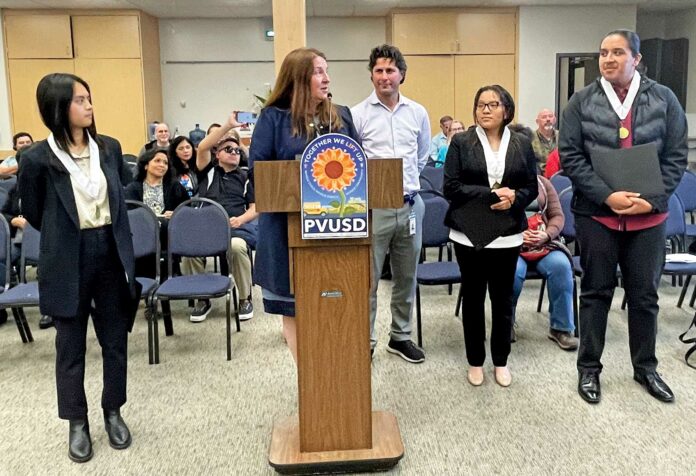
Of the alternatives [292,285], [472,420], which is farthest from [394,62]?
[472,420]

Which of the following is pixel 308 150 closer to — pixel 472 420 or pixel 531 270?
pixel 472 420

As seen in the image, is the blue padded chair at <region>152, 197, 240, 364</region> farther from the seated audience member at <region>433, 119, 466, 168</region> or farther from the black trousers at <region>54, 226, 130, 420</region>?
the seated audience member at <region>433, 119, 466, 168</region>

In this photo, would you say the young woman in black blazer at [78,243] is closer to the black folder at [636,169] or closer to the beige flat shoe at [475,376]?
the beige flat shoe at [475,376]

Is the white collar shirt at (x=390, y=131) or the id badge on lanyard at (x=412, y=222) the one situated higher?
the white collar shirt at (x=390, y=131)

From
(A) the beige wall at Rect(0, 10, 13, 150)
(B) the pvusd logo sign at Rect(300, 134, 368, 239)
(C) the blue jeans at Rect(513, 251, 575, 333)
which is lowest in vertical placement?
(C) the blue jeans at Rect(513, 251, 575, 333)

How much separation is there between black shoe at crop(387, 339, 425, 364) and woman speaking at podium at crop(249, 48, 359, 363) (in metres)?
1.04

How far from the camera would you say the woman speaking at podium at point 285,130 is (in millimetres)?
2168

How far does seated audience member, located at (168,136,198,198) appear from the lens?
14.6 feet

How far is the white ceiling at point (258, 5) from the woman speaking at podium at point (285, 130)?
21.7 ft

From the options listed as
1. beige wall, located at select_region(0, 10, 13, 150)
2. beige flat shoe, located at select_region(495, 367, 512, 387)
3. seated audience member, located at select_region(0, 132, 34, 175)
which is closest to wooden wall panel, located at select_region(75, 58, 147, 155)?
beige wall, located at select_region(0, 10, 13, 150)

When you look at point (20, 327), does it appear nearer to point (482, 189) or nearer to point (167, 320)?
point (167, 320)

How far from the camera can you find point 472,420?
8.23 ft

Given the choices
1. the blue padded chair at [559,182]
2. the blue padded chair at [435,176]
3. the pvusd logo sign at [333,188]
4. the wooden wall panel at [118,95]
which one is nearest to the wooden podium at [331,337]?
the pvusd logo sign at [333,188]

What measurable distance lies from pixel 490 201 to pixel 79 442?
193cm
